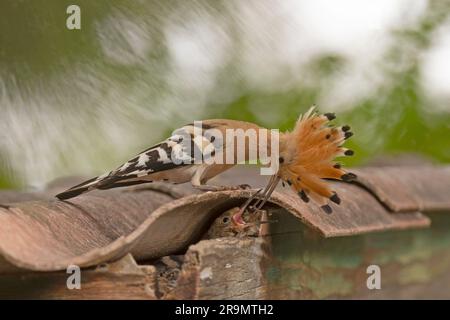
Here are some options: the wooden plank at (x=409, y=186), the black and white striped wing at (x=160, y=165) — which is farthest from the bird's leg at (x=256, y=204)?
the wooden plank at (x=409, y=186)

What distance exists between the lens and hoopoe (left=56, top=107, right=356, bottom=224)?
194 centimetres

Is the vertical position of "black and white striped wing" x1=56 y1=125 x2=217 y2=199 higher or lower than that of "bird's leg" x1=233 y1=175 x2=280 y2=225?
higher

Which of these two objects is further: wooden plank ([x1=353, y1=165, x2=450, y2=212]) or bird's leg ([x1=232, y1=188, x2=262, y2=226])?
wooden plank ([x1=353, y1=165, x2=450, y2=212])

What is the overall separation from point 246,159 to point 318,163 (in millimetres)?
321

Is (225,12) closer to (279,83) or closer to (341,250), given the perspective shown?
(341,250)

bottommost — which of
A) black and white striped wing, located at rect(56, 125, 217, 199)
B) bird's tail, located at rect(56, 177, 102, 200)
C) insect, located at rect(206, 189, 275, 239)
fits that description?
insect, located at rect(206, 189, 275, 239)

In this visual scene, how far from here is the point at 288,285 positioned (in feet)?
6.73

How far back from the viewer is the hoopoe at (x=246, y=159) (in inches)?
76.4

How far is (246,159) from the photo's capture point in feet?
7.32

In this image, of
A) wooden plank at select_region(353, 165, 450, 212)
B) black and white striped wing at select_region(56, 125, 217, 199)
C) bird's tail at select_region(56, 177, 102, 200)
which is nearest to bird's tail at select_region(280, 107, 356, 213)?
black and white striped wing at select_region(56, 125, 217, 199)

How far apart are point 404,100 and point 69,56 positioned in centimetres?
208

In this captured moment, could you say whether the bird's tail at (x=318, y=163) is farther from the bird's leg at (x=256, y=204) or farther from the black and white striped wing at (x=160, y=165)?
the black and white striped wing at (x=160, y=165)

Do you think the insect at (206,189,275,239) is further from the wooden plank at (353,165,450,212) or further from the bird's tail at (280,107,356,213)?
the wooden plank at (353,165,450,212)
